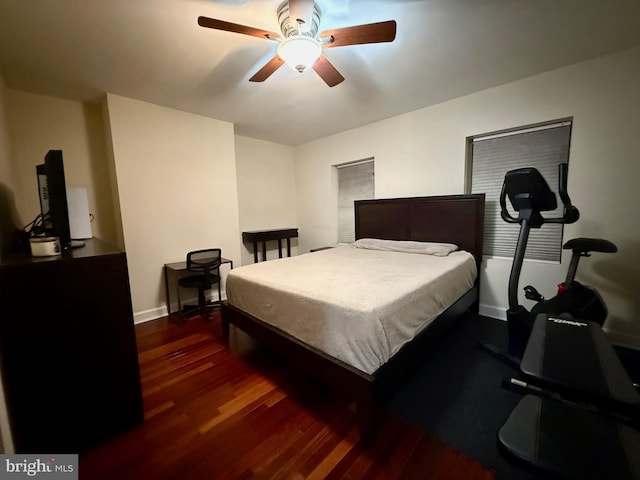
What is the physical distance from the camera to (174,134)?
10.3ft

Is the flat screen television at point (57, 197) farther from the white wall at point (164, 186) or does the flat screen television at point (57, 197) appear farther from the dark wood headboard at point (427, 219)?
the dark wood headboard at point (427, 219)

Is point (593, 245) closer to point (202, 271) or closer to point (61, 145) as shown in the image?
point (202, 271)

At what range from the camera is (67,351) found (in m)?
1.28

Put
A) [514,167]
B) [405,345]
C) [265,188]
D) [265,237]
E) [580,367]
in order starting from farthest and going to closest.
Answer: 1. [265,188]
2. [265,237]
3. [514,167]
4. [405,345]
5. [580,367]

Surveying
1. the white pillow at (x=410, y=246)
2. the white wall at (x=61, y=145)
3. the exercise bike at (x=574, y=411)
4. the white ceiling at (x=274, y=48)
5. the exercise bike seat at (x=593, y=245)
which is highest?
the white ceiling at (x=274, y=48)

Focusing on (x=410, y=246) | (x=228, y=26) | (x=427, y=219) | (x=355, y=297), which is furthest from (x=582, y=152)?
(x=228, y=26)

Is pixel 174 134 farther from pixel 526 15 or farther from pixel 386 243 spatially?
pixel 526 15

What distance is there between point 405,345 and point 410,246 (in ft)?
5.67

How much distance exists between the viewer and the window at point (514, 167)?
251 cm

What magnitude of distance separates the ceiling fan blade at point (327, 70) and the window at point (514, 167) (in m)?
1.89

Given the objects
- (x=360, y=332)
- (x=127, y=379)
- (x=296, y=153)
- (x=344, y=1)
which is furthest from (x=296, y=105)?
(x=127, y=379)

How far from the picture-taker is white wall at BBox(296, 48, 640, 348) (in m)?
2.11

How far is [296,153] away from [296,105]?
197cm

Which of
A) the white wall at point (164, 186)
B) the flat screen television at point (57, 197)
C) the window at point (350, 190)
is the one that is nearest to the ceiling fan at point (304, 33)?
the flat screen television at point (57, 197)
